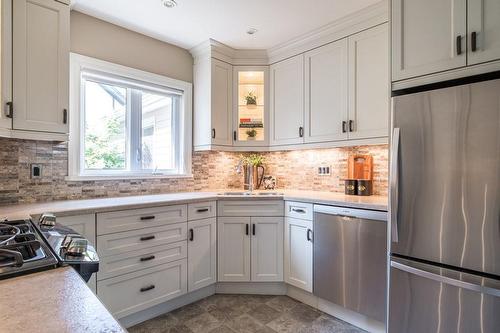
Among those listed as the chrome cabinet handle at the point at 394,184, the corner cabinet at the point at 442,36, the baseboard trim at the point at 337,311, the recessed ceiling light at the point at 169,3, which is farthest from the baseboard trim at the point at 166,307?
the recessed ceiling light at the point at 169,3

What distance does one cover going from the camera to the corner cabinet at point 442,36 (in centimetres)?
143

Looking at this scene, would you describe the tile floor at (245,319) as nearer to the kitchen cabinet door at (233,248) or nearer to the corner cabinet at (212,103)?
the kitchen cabinet door at (233,248)

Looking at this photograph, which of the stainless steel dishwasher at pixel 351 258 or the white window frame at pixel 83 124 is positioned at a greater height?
the white window frame at pixel 83 124

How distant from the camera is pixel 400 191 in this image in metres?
1.66

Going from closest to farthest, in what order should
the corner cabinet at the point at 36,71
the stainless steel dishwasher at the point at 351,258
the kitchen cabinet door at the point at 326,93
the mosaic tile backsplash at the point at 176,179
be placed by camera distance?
the corner cabinet at the point at 36,71 → the stainless steel dishwasher at the point at 351,258 → the mosaic tile backsplash at the point at 176,179 → the kitchen cabinet door at the point at 326,93

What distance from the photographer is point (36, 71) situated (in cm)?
189

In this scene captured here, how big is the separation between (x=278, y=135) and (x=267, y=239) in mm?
1145

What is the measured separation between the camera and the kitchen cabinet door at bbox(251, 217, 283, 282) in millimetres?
2648

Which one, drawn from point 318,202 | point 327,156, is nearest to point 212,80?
point 327,156

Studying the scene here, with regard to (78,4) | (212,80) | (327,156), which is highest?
(78,4)

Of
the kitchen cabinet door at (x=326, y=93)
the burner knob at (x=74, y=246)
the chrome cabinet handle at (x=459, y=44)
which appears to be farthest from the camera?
the kitchen cabinet door at (x=326, y=93)

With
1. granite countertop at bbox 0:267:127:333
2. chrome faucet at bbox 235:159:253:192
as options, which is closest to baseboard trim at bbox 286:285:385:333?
chrome faucet at bbox 235:159:253:192

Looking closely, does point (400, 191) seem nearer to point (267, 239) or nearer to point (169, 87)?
point (267, 239)

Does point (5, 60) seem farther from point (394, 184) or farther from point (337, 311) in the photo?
point (337, 311)
